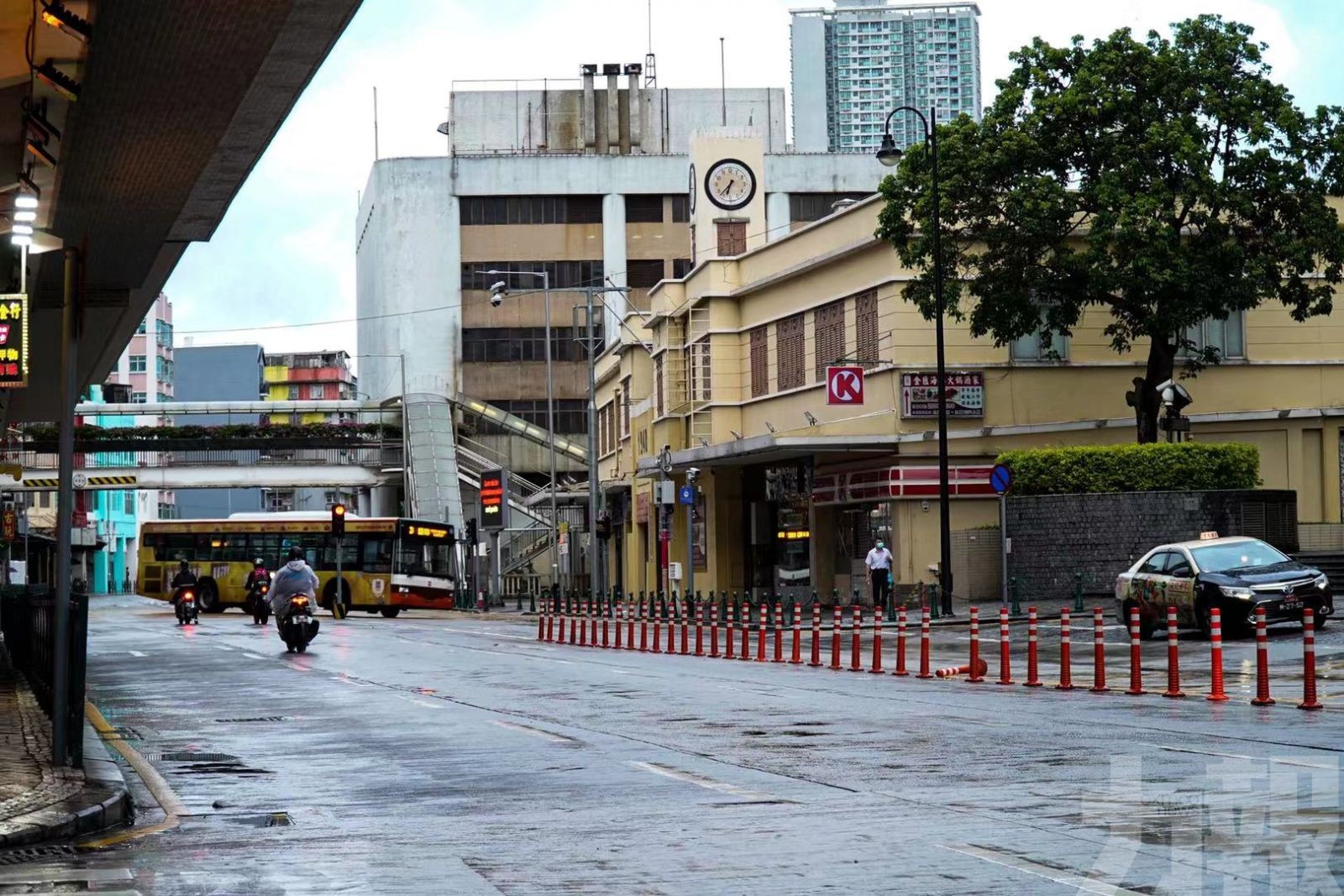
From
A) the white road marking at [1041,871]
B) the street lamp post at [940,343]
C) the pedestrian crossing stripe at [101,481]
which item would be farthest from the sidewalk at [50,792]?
the pedestrian crossing stripe at [101,481]

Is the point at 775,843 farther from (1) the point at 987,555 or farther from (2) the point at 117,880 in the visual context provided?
(1) the point at 987,555

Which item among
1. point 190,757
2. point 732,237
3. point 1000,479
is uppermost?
point 732,237

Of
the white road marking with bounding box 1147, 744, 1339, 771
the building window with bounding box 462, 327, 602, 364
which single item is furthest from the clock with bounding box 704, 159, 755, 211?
the white road marking with bounding box 1147, 744, 1339, 771

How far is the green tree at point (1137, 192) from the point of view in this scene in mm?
41500

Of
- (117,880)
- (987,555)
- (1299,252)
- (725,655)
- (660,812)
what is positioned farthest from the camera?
(987,555)

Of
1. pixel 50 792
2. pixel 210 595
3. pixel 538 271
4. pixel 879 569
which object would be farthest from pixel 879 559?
pixel 538 271

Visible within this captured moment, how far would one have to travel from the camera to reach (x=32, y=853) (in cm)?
1041

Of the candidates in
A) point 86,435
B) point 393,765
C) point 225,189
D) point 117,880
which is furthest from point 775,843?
point 86,435

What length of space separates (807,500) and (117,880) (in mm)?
43750

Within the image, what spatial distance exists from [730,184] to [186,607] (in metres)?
21.3

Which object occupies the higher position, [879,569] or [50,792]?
[879,569]

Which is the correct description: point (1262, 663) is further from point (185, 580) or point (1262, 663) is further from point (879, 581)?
point (185, 580)

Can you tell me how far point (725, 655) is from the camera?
31203mm

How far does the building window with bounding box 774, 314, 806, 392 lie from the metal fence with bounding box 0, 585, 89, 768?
21.8 m
